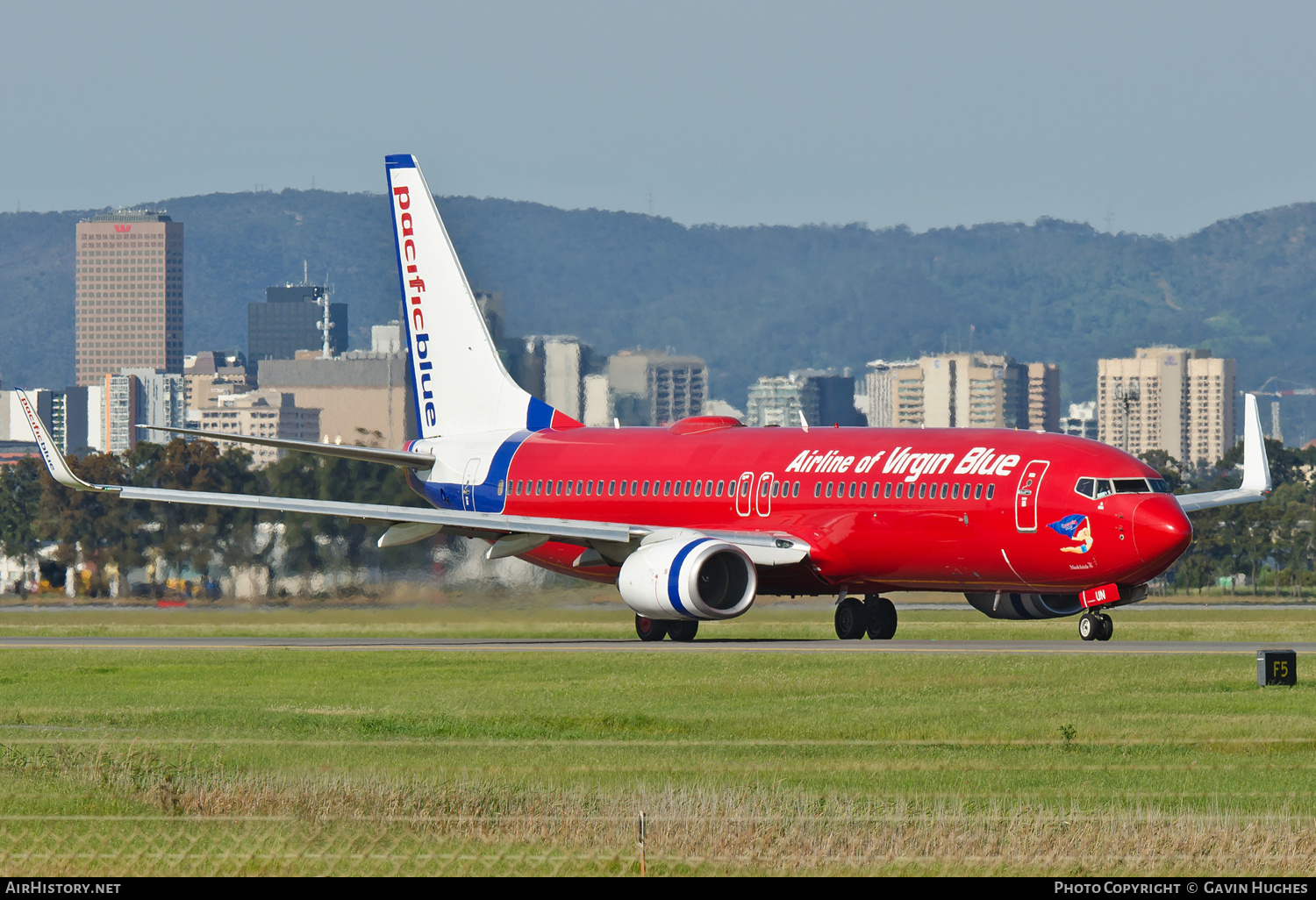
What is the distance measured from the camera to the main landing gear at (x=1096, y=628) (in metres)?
41.8

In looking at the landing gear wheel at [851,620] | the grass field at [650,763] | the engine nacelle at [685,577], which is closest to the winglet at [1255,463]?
the landing gear wheel at [851,620]

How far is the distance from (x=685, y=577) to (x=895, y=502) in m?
4.54

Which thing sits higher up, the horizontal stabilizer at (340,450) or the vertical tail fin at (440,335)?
the vertical tail fin at (440,335)

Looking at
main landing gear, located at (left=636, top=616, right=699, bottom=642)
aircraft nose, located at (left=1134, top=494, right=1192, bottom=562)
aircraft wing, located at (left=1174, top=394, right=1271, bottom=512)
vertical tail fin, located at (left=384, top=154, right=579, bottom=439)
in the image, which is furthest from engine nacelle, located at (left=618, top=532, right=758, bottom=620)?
vertical tail fin, located at (left=384, top=154, right=579, bottom=439)

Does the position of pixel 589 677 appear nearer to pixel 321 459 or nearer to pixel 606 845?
pixel 606 845

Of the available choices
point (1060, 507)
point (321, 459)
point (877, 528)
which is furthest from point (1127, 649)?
point (321, 459)

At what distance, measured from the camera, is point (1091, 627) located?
41875 mm

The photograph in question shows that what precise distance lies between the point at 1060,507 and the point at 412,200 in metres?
22.2

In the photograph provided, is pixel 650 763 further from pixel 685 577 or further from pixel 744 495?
pixel 744 495

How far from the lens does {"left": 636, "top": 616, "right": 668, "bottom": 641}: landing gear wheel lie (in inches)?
1794

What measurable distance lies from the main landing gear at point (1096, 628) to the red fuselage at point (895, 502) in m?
1.20

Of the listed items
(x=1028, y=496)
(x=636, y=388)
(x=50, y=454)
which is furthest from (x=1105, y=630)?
(x=636, y=388)

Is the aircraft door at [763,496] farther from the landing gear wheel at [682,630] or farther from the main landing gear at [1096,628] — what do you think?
the main landing gear at [1096,628]

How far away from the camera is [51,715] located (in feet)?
89.5
